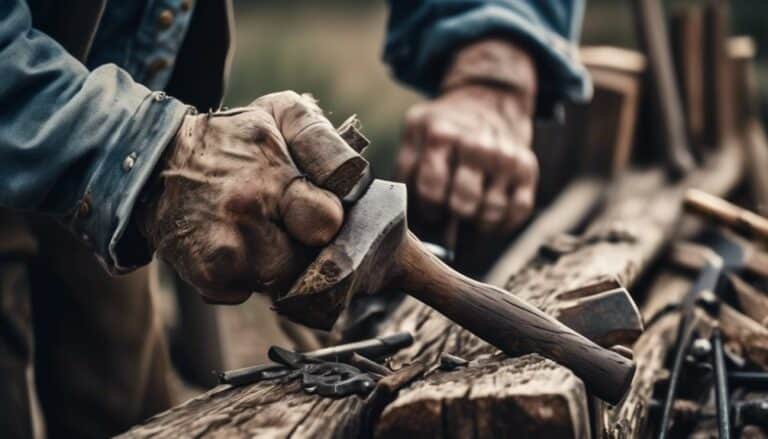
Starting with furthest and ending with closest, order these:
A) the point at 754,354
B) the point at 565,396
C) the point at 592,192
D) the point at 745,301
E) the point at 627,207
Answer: the point at 592,192
the point at 627,207
the point at 745,301
the point at 754,354
the point at 565,396

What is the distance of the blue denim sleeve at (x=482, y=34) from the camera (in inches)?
100

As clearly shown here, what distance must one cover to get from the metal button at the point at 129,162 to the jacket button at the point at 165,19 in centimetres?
70

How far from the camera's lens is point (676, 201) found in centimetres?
368

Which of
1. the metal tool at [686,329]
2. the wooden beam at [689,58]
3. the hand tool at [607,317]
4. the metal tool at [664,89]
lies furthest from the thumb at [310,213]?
the wooden beam at [689,58]

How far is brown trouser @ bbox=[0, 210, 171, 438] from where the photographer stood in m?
2.37

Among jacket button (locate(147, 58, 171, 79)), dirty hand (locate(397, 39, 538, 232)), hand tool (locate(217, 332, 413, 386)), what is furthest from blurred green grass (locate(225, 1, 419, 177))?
hand tool (locate(217, 332, 413, 386))

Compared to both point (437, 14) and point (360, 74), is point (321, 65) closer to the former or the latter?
point (360, 74)

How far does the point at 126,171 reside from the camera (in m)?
1.47

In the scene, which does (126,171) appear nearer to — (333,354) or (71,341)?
(333,354)

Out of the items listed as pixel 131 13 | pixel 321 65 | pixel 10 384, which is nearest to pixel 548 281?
pixel 131 13

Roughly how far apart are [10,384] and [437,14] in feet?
4.48

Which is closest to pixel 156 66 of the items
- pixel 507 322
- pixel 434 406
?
pixel 507 322

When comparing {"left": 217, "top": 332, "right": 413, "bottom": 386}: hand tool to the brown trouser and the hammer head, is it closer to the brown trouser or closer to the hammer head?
the hammer head

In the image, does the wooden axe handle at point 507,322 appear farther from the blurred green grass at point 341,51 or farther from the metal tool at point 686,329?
the blurred green grass at point 341,51
